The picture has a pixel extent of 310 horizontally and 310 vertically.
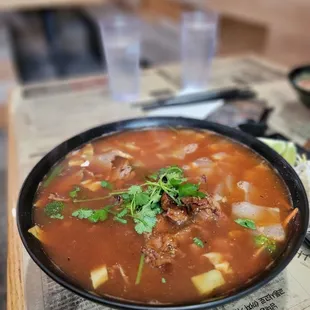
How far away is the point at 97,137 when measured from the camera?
3.88 feet

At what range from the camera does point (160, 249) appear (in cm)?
81

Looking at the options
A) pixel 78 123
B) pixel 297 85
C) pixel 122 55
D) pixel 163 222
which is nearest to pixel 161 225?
pixel 163 222

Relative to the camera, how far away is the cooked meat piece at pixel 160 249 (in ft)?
2.58

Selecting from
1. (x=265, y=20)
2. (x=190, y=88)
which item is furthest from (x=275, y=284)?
(x=265, y=20)

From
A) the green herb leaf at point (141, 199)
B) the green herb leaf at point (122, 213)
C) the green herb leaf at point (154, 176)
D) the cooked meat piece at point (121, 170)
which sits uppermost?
the green herb leaf at point (141, 199)

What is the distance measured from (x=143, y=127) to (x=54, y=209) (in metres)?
0.44

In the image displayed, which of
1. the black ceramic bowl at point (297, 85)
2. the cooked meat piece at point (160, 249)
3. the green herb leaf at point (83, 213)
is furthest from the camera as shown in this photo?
the black ceramic bowl at point (297, 85)

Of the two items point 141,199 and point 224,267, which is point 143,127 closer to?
point 141,199

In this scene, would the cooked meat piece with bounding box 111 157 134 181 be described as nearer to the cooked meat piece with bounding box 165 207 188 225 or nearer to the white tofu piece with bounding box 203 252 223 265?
the cooked meat piece with bounding box 165 207 188 225

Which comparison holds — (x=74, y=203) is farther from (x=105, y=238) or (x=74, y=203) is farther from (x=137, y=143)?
(x=137, y=143)

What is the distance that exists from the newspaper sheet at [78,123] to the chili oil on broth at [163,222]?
145 mm

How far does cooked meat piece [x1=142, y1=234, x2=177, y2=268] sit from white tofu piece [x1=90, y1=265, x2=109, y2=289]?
9 cm

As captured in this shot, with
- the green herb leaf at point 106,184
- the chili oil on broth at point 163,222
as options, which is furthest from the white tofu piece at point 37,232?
the green herb leaf at point 106,184

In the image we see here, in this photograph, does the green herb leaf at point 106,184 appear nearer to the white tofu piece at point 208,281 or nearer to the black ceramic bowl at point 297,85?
the white tofu piece at point 208,281
